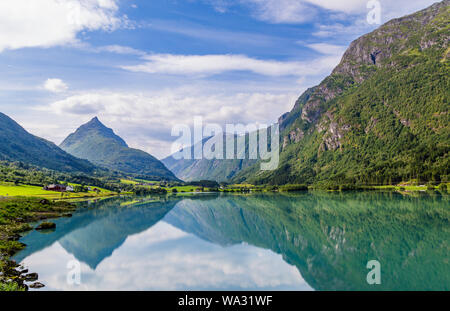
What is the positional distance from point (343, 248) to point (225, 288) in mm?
17729

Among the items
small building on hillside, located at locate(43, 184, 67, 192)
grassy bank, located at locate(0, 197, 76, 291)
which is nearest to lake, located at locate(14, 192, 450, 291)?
grassy bank, located at locate(0, 197, 76, 291)

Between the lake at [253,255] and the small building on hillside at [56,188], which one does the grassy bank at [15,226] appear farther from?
the small building on hillside at [56,188]

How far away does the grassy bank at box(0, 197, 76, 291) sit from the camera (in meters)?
23.2

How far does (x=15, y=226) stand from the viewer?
49156mm

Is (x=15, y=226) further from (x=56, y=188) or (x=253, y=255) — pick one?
(x=56, y=188)

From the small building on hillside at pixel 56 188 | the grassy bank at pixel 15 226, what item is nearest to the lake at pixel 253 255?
the grassy bank at pixel 15 226

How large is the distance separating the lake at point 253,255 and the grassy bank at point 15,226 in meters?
1.72

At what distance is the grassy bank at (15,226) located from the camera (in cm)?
2323

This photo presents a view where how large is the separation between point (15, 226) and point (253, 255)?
40.5 meters

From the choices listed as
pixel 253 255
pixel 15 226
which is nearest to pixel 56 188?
pixel 15 226

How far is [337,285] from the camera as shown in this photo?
22.3m

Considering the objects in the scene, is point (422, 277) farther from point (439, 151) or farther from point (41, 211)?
point (439, 151)

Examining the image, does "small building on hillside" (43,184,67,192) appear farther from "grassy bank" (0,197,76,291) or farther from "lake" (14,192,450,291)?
"lake" (14,192,450,291)
